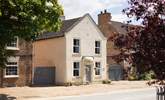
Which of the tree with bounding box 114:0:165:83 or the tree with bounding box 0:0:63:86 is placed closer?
the tree with bounding box 114:0:165:83

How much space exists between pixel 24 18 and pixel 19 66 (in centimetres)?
1482

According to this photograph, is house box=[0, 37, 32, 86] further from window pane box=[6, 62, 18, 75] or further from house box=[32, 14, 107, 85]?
house box=[32, 14, 107, 85]

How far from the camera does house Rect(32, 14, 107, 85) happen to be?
42.7 metres

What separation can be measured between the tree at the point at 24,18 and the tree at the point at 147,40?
45.9ft

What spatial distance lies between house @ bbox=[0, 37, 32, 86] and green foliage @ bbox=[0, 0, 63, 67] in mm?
11516

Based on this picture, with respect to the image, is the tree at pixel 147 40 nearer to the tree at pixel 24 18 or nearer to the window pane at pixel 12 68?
the tree at pixel 24 18

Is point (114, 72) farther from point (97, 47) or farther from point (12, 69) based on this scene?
point (12, 69)

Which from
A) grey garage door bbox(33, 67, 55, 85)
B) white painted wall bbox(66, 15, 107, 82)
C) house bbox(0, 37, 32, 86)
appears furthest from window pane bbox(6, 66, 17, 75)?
white painted wall bbox(66, 15, 107, 82)

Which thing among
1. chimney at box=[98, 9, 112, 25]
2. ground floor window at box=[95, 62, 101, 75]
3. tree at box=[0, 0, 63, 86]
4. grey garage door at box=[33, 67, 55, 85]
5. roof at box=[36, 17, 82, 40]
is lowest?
grey garage door at box=[33, 67, 55, 85]

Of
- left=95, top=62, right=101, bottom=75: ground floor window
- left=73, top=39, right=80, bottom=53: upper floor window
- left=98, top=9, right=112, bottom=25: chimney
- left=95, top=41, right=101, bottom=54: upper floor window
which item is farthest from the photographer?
left=98, top=9, right=112, bottom=25: chimney

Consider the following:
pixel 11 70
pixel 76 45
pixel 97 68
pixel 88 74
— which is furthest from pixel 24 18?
pixel 97 68

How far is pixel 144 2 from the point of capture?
31.3ft

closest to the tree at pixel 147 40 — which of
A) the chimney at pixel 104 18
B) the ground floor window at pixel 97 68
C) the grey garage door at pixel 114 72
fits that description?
the ground floor window at pixel 97 68

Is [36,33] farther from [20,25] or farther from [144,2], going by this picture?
[144,2]
